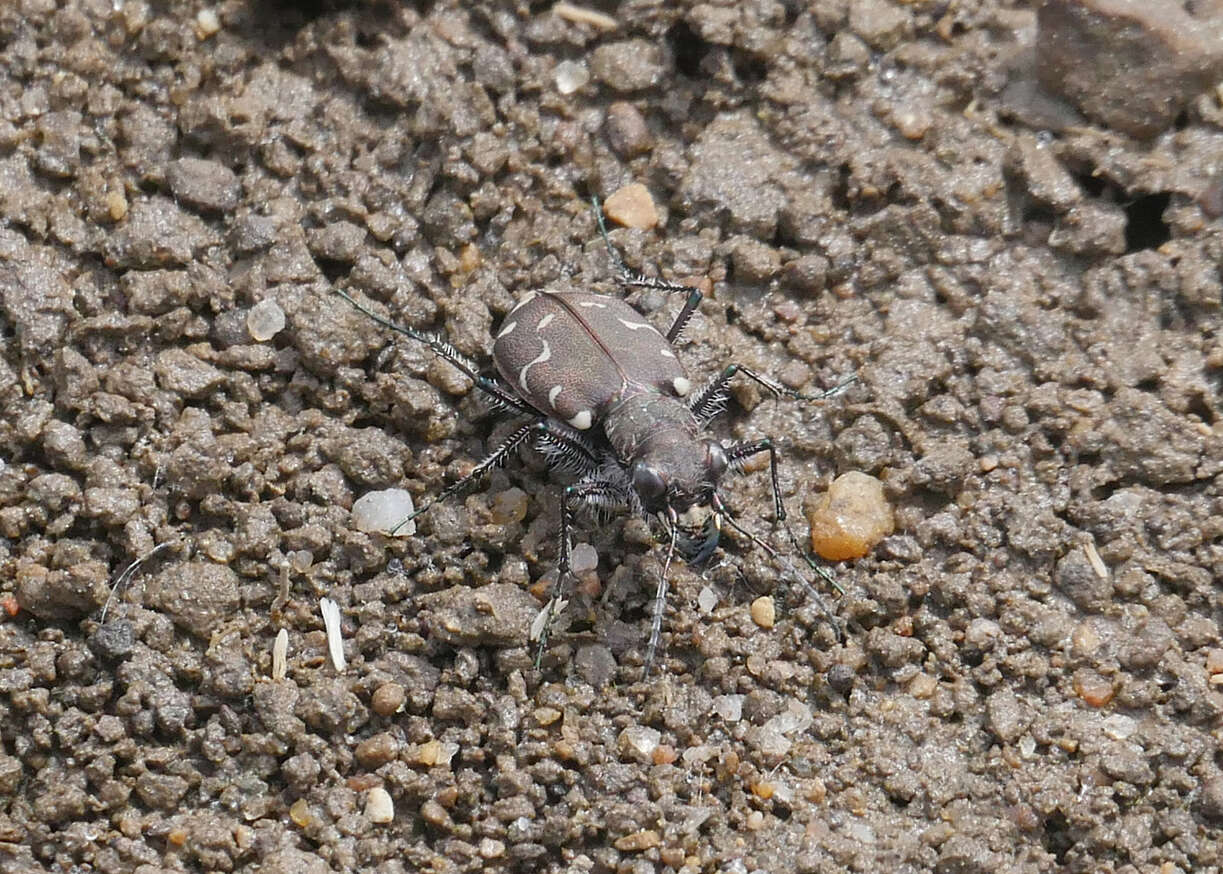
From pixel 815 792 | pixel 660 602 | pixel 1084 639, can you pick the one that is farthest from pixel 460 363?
pixel 1084 639

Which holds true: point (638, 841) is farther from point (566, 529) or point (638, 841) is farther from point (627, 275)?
point (627, 275)

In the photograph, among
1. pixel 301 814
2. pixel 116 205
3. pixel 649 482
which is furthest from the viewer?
pixel 116 205

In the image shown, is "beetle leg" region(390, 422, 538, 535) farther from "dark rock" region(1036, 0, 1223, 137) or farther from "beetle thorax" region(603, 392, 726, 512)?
"dark rock" region(1036, 0, 1223, 137)

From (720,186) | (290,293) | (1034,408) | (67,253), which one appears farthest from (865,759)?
(67,253)

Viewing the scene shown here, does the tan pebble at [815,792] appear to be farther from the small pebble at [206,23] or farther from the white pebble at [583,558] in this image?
the small pebble at [206,23]

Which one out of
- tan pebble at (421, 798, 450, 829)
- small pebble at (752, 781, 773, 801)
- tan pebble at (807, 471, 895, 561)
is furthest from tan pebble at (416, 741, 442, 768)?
tan pebble at (807, 471, 895, 561)

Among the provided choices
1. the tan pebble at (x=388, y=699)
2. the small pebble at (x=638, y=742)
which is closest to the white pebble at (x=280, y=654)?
the tan pebble at (x=388, y=699)
